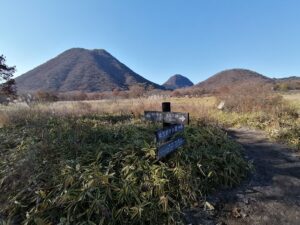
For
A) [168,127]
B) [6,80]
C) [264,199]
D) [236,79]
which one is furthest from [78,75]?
[264,199]

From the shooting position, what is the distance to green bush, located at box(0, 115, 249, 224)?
3.48 m

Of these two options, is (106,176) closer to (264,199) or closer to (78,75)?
(264,199)

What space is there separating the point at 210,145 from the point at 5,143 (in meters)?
4.40

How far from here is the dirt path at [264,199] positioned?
11.7ft

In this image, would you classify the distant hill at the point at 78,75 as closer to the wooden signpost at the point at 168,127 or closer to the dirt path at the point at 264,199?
the dirt path at the point at 264,199

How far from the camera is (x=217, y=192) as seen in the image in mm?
4254

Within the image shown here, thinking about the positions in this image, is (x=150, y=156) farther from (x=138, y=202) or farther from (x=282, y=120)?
(x=282, y=120)

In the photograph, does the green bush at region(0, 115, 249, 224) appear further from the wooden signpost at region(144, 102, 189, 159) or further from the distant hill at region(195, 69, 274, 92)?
the distant hill at region(195, 69, 274, 92)

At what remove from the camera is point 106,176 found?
3.92m

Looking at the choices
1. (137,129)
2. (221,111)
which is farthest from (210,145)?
(221,111)

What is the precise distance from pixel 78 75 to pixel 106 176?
236 feet

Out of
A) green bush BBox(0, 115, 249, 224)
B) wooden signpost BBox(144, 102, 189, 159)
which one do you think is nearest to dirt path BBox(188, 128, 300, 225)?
green bush BBox(0, 115, 249, 224)

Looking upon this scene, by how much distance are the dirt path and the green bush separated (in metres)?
0.27

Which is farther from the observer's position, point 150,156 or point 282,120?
point 282,120
